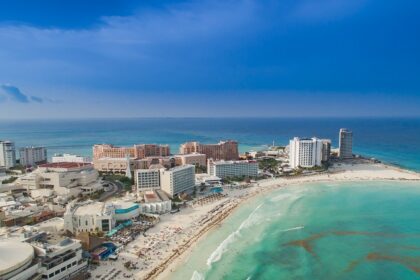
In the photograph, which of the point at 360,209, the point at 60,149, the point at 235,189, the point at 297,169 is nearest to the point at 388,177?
the point at 297,169

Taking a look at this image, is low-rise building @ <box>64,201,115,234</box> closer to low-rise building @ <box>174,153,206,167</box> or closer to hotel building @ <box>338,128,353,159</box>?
low-rise building @ <box>174,153,206,167</box>

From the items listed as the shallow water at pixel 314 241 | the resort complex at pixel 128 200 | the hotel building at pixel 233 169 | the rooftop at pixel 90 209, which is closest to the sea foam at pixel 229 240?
the shallow water at pixel 314 241

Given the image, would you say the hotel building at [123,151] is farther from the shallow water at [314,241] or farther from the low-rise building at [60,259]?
the low-rise building at [60,259]

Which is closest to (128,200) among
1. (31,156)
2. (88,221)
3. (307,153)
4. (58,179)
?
(88,221)

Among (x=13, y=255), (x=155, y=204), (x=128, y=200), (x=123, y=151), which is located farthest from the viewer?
(x=123, y=151)

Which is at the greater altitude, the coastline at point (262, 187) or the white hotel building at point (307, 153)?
the white hotel building at point (307, 153)

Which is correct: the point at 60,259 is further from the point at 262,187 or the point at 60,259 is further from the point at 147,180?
the point at 262,187

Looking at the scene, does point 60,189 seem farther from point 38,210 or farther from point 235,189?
point 235,189
